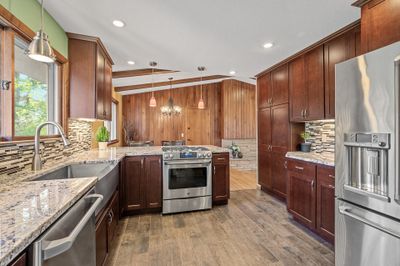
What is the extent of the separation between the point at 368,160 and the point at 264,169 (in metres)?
2.66

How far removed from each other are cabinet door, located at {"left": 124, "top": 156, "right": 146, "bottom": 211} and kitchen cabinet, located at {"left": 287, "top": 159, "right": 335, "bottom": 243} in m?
2.04

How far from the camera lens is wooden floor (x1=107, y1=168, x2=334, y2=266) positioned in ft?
6.39

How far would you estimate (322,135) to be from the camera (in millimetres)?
3031

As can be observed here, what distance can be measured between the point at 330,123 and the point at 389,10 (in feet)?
5.24

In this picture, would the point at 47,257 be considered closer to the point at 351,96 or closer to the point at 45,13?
the point at 351,96

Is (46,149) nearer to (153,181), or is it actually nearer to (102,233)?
(102,233)

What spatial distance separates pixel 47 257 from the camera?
0.73 m

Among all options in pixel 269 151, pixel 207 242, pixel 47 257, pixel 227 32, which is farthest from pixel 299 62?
pixel 47 257

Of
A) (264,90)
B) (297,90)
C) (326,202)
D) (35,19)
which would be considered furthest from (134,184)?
(264,90)

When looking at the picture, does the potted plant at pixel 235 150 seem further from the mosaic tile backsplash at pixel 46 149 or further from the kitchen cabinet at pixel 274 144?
the mosaic tile backsplash at pixel 46 149

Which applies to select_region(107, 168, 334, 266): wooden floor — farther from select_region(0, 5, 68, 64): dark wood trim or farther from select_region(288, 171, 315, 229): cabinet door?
select_region(0, 5, 68, 64): dark wood trim

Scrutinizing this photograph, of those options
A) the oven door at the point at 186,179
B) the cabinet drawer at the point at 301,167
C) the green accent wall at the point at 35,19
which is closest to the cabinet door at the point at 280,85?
the cabinet drawer at the point at 301,167

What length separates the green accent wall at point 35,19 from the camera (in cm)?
168

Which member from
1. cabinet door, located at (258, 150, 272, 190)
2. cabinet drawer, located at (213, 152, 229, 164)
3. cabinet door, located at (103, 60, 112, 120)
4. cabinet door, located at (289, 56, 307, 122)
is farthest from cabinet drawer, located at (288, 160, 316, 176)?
cabinet door, located at (103, 60, 112, 120)
